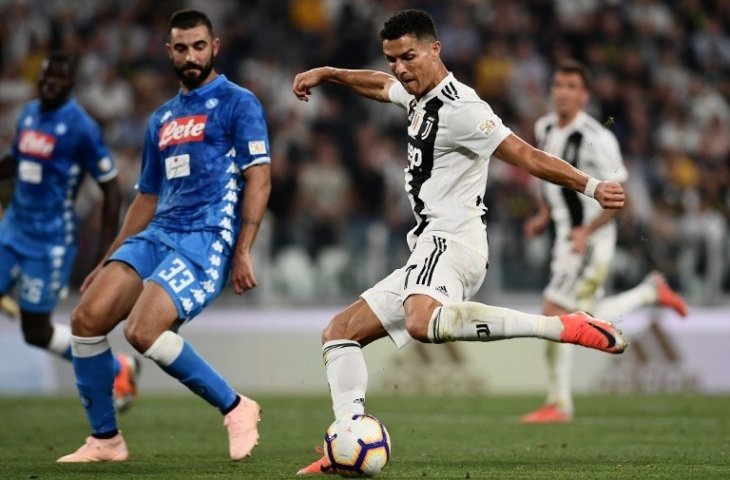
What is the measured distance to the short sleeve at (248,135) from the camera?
749 centimetres

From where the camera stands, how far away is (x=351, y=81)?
25.0 ft

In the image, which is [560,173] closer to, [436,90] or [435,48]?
[436,90]

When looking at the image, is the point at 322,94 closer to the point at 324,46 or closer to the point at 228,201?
the point at 324,46

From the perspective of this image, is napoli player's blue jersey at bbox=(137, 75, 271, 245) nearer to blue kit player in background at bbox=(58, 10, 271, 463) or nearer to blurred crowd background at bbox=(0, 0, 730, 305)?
blue kit player in background at bbox=(58, 10, 271, 463)

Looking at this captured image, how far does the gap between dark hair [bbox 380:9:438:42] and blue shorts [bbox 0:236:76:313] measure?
4.63 metres

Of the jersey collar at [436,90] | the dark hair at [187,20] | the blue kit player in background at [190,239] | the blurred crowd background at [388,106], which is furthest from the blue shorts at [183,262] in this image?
the blurred crowd background at [388,106]

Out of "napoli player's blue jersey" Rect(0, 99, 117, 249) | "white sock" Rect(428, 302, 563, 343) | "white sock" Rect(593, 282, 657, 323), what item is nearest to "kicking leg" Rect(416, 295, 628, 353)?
"white sock" Rect(428, 302, 563, 343)

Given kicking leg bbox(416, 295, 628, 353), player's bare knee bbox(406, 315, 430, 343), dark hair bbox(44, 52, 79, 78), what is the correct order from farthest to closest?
1. dark hair bbox(44, 52, 79, 78)
2. player's bare knee bbox(406, 315, 430, 343)
3. kicking leg bbox(416, 295, 628, 353)

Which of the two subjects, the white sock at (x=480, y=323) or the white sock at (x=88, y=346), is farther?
the white sock at (x=88, y=346)

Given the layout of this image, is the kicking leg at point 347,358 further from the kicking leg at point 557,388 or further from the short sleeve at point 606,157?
the short sleeve at point 606,157

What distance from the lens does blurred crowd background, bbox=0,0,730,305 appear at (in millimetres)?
14484

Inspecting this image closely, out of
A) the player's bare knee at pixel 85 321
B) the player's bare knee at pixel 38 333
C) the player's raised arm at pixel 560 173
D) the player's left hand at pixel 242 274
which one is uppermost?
the player's raised arm at pixel 560 173

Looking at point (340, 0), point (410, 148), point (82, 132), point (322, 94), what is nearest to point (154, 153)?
point (410, 148)

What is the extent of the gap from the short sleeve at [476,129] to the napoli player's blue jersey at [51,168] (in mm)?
3890
